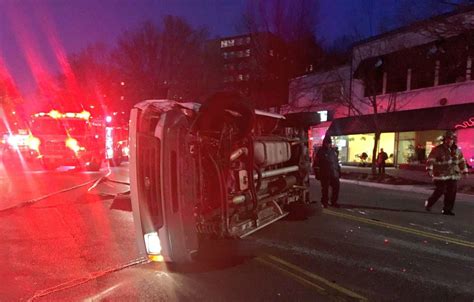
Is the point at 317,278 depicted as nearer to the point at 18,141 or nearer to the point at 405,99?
the point at 405,99

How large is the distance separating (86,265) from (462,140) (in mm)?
20624

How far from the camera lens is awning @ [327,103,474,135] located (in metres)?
21.1

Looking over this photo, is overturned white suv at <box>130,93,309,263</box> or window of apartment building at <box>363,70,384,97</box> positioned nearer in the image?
overturned white suv at <box>130,93,309,263</box>

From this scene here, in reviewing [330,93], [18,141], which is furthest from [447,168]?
[18,141]


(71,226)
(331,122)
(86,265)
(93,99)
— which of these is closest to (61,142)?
(71,226)

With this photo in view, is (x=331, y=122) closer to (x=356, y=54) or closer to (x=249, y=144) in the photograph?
(x=356, y=54)

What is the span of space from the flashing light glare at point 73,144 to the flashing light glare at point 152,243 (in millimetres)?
15240

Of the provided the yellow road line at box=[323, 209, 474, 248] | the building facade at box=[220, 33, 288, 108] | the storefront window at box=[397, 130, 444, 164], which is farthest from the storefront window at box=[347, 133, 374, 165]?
the yellow road line at box=[323, 209, 474, 248]

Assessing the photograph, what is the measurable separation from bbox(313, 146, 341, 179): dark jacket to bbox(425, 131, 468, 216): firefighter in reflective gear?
195cm

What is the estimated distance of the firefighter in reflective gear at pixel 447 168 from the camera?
910cm

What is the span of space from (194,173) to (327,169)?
224 inches

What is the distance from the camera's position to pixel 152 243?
4301 mm

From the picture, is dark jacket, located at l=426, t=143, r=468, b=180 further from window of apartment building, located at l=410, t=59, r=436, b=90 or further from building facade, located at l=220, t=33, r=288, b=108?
building facade, located at l=220, t=33, r=288, b=108

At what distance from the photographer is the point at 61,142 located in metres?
18.4
